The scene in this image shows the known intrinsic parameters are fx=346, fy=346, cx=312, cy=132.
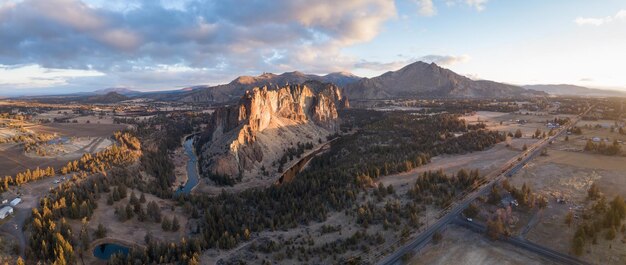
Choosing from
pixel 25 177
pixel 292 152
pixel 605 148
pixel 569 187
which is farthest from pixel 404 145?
pixel 25 177

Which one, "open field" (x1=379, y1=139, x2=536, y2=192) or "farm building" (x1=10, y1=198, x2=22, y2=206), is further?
"open field" (x1=379, y1=139, x2=536, y2=192)

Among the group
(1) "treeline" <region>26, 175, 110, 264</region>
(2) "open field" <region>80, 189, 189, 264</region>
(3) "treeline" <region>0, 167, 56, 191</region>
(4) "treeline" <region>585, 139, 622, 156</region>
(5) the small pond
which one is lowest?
(5) the small pond

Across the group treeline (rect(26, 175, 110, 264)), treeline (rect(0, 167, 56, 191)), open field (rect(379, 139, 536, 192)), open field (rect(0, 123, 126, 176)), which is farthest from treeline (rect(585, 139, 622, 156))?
open field (rect(0, 123, 126, 176))

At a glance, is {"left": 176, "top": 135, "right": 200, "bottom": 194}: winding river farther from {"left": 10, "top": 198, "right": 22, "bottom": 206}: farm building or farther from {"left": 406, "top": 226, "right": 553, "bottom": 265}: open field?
Answer: {"left": 406, "top": 226, "right": 553, "bottom": 265}: open field

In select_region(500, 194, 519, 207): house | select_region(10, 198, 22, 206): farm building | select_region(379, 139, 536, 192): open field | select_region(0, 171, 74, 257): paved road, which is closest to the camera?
select_region(0, 171, 74, 257): paved road

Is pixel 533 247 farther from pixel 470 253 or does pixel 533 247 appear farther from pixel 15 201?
pixel 15 201

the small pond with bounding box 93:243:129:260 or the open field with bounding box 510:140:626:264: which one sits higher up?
the open field with bounding box 510:140:626:264

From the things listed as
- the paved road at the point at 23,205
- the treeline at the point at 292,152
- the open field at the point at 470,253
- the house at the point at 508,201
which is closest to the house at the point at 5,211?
→ the paved road at the point at 23,205
